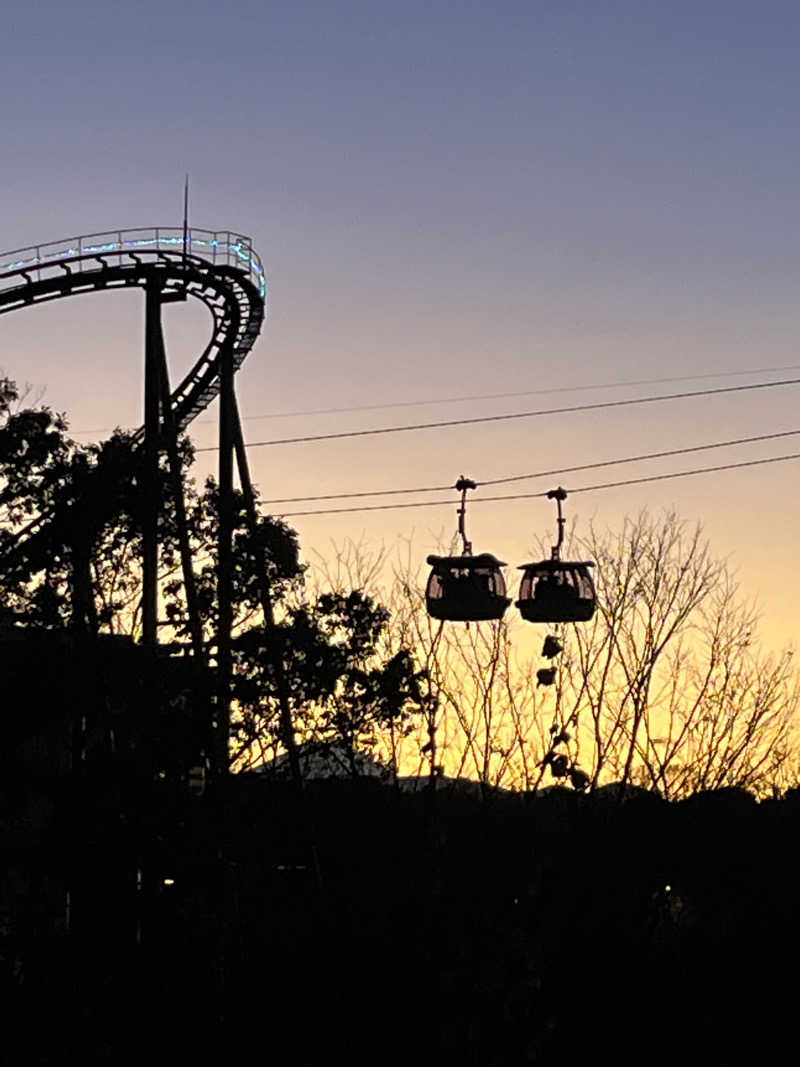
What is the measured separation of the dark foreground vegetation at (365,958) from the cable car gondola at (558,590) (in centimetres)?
268

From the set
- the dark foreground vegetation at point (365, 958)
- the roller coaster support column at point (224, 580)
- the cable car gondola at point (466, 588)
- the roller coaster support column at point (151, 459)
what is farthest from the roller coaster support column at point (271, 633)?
the cable car gondola at point (466, 588)

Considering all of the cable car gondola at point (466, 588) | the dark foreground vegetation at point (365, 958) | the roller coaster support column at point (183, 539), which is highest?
the roller coaster support column at point (183, 539)

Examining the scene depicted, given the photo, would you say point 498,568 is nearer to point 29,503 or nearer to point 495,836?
point 29,503

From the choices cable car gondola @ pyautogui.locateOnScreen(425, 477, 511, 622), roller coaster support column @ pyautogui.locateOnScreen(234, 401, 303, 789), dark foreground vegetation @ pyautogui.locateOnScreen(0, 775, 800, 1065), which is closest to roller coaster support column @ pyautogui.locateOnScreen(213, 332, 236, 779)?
roller coaster support column @ pyautogui.locateOnScreen(234, 401, 303, 789)

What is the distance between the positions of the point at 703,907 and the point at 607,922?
675cm

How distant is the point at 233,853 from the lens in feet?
90.1

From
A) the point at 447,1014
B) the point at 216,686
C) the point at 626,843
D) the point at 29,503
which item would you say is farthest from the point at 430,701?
the point at 447,1014

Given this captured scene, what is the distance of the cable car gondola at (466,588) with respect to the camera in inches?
787

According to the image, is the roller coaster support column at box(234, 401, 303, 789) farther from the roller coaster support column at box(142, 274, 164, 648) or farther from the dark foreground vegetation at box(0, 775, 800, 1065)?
the dark foreground vegetation at box(0, 775, 800, 1065)

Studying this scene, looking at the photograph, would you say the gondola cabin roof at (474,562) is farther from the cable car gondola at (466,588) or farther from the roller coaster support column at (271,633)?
the roller coaster support column at (271,633)

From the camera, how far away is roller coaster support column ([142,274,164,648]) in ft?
88.8

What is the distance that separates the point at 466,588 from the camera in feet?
66.1

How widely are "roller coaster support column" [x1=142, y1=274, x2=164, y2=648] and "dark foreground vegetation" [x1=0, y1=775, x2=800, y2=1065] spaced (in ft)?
16.2

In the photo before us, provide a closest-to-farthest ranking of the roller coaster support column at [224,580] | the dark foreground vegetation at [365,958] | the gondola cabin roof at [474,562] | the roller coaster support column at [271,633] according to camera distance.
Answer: the dark foreground vegetation at [365,958] < the gondola cabin roof at [474,562] < the roller coaster support column at [224,580] < the roller coaster support column at [271,633]
